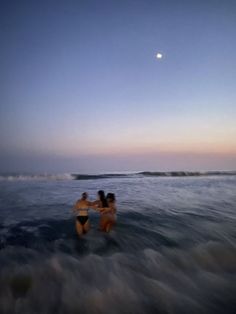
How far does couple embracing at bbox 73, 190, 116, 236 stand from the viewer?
1299cm

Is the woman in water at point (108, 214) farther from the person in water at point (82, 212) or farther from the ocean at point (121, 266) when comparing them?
the person in water at point (82, 212)

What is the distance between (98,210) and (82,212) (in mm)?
738

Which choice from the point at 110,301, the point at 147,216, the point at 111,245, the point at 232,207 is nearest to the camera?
the point at 110,301

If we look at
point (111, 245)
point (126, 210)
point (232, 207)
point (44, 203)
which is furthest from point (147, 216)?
point (44, 203)

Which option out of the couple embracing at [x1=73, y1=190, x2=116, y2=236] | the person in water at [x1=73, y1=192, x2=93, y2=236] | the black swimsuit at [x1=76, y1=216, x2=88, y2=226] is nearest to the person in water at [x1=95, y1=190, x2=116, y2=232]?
the couple embracing at [x1=73, y1=190, x2=116, y2=236]

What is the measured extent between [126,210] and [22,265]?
9973 millimetres

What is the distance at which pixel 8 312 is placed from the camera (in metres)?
7.34

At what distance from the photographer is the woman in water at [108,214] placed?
13.5 m

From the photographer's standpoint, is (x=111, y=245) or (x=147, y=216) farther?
(x=147, y=216)

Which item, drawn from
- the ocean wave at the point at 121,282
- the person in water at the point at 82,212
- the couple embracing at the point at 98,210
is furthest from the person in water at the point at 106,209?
the ocean wave at the point at 121,282

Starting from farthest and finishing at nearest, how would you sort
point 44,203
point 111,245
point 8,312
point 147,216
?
point 44,203
point 147,216
point 111,245
point 8,312

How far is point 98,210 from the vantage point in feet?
43.6

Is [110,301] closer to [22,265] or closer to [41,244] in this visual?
[22,265]

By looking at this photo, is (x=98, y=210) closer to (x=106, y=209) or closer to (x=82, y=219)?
(x=106, y=209)
